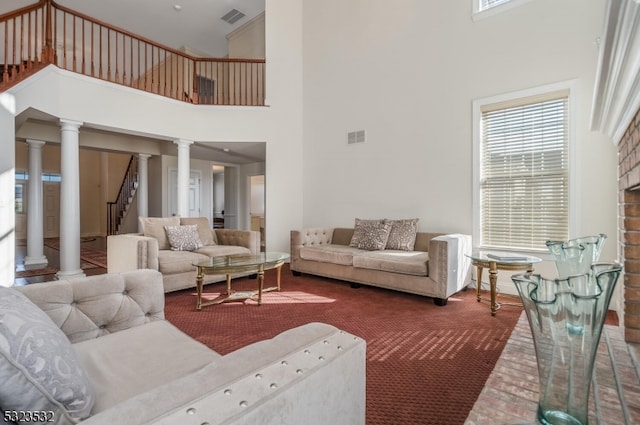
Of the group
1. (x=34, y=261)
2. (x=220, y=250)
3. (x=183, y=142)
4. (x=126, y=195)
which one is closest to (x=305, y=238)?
(x=220, y=250)

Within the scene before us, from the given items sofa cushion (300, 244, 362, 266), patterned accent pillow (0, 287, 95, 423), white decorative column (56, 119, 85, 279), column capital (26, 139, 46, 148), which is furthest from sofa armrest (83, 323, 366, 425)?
column capital (26, 139, 46, 148)

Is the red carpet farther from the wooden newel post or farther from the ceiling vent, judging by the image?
the ceiling vent

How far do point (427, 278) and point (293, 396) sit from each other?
9.46 ft

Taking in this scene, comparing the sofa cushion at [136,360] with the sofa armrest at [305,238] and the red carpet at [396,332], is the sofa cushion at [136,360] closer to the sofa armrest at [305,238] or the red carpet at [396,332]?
the red carpet at [396,332]

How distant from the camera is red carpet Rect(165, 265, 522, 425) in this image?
1644 mm

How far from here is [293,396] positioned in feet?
2.13

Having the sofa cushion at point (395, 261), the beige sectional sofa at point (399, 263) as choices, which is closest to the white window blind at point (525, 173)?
the beige sectional sofa at point (399, 263)

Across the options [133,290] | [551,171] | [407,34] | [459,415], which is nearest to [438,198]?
[551,171]

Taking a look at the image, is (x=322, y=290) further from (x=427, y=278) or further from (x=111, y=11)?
(x=111, y=11)

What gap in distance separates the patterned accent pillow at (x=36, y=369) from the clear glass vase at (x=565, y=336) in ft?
3.78

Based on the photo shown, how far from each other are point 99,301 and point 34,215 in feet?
18.9

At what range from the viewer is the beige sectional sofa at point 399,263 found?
3.18 m

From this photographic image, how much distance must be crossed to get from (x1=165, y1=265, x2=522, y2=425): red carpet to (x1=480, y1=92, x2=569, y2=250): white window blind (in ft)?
3.03

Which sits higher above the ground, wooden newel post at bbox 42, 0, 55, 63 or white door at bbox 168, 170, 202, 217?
wooden newel post at bbox 42, 0, 55, 63
